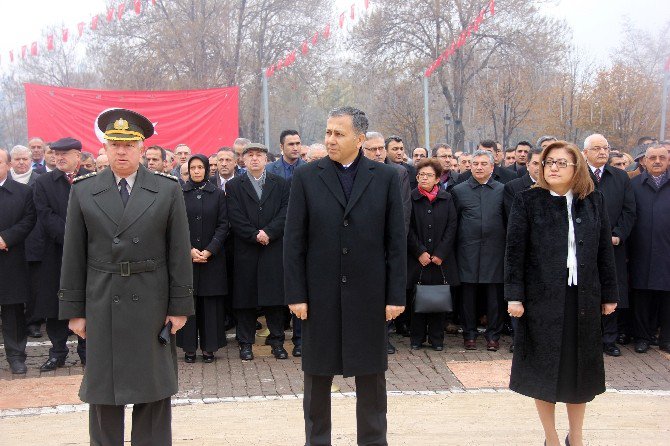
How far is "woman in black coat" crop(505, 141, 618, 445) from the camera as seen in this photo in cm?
478

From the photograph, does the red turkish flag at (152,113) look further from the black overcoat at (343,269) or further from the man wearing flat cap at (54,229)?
the black overcoat at (343,269)

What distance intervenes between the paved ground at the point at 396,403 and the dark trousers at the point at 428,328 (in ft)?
0.61

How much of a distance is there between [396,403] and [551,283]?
1922mm

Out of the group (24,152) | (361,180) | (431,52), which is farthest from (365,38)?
(361,180)

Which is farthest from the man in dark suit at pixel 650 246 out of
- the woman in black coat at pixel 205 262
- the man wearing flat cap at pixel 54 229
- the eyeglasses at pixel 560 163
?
the man wearing flat cap at pixel 54 229

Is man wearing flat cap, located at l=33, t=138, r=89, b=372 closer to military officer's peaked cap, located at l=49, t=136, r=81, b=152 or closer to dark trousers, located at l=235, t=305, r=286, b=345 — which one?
military officer's peaked cap, located at l=49, t=136, r=81, b=152

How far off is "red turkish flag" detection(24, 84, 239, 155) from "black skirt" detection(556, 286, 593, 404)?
925 cm

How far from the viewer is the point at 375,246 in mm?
4672

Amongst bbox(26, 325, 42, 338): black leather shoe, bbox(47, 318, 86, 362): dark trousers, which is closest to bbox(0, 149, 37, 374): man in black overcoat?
bbox(47, 318, 86, 362): dark trousers

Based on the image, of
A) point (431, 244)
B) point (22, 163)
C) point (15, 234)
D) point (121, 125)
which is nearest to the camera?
point (121, 125)

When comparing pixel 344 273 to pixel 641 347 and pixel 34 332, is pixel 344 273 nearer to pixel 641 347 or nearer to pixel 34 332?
pixel 641 347

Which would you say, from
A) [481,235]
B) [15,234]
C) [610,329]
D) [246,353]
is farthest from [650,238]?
[15,234]

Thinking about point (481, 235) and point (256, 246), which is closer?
point (256, 246)

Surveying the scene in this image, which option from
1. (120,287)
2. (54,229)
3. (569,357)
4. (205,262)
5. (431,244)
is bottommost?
(569,357)
